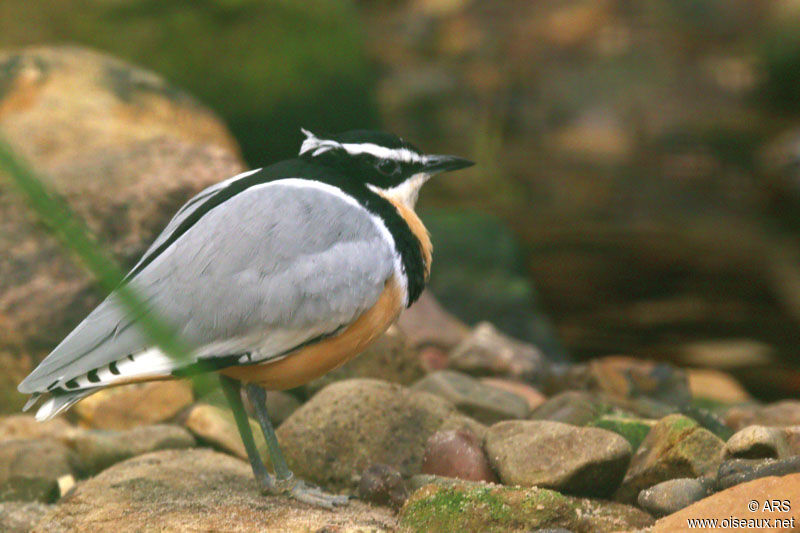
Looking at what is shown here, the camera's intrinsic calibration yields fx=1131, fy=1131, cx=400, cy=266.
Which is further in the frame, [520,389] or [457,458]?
[520,389]

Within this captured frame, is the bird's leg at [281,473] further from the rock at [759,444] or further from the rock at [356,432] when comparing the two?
the rock at [759,444]

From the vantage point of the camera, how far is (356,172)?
3.83 m

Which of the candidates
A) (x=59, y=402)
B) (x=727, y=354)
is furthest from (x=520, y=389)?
(x=727, y=354)

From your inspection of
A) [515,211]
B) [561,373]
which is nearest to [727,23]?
[515,211]

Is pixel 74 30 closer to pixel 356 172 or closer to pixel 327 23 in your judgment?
pixel 327 23

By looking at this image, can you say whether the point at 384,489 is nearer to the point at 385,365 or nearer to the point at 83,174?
the point at 385,365

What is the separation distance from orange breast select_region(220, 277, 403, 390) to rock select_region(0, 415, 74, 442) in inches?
60.1

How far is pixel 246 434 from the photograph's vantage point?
145 inches

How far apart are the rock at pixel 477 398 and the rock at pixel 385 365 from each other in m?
0.18

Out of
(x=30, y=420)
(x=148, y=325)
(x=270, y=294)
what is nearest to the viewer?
(x=148, y=325)

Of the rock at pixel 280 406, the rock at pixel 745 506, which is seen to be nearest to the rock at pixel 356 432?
the rock at pixel 280 406

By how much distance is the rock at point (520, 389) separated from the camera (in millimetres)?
5086

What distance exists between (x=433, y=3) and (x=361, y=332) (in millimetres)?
14192

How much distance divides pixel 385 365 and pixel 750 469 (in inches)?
81.9
